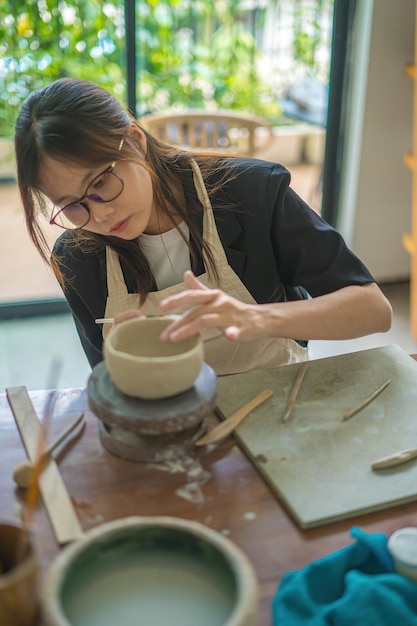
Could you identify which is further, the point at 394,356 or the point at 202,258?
the point at 202,258

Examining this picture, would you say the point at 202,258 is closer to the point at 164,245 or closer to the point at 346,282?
the point at 164,245

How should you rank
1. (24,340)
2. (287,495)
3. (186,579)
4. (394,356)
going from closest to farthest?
(186,579) < (287,495) < (394,356) < (24,340)

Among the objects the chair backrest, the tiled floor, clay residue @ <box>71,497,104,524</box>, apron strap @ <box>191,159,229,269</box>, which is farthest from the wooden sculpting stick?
the chair backrest

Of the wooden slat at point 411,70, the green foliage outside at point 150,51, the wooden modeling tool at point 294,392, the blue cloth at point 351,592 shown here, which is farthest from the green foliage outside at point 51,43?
the blue cloth at point 351,592

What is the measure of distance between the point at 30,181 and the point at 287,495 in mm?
762

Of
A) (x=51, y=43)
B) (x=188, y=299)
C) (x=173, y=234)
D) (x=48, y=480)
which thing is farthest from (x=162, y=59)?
(x=48, y=480)

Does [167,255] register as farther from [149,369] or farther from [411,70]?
[411,70]

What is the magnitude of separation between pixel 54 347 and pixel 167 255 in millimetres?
1727

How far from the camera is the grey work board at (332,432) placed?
97 centimetres

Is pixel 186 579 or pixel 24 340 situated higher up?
pixel 186 579

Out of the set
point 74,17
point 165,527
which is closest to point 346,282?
point 165,527

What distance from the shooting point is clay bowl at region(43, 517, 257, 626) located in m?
0.72

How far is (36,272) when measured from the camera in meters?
3.88

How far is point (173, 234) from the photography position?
1526 mm
